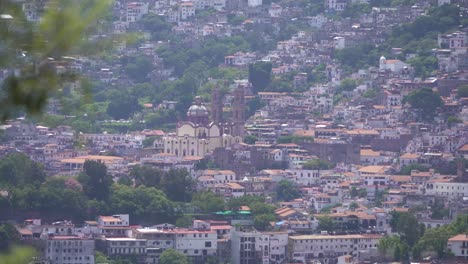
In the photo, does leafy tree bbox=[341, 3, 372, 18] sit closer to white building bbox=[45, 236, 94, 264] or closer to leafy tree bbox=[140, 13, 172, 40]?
leafy tree bbox=[140, 13, 172, 40]

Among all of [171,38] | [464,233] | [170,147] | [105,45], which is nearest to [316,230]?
[464,233]

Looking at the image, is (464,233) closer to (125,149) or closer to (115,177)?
(115,177)

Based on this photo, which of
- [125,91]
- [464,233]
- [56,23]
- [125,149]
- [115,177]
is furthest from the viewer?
[125,91]

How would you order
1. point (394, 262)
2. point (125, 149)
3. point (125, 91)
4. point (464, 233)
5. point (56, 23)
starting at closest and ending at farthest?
1. point (56, 23)
2. point (394, 262)
3. point (464, 233)
4. point (125, 149)
5. point (125, 91)

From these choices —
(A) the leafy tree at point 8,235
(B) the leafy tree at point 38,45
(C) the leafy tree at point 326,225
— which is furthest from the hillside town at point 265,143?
(B) the leafy tree at point 38,45

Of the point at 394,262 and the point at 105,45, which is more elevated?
the point at 105,45

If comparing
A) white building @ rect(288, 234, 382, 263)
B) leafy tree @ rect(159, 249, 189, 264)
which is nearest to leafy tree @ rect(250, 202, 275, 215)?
white building @ rect(288, 234, 382, 263)
